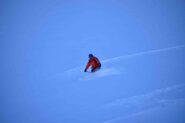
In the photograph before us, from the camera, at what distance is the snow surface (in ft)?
13.1

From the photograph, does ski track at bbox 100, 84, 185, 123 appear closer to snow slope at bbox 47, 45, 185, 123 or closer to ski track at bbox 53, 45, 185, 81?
snow slope at bbox 47, 45, 185, 123

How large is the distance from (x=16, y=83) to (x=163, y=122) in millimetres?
4490

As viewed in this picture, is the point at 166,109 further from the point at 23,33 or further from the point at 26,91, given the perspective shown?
the point at 23,33

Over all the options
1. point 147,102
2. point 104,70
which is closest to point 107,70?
point 104,70

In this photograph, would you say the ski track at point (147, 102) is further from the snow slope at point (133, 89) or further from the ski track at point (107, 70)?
the ski track at point (107, 70)

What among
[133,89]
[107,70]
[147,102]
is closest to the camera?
[147,102]

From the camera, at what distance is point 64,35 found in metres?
10.2

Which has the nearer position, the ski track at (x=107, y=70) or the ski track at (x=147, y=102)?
the ski track at (x=147, y=102)

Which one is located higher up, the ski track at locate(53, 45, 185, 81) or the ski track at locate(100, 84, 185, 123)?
the ski track at locate(53, 45, 185, 81)

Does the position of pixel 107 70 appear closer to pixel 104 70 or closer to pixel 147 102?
pixel 104 70

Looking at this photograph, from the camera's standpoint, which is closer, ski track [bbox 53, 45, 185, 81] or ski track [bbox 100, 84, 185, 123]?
ski track [bbox 100, 84, 185, 123]

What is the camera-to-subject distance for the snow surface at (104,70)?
3990 mm

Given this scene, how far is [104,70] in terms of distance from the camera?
562 cm

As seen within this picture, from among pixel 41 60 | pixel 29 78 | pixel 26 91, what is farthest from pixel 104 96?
pixel 41 60
